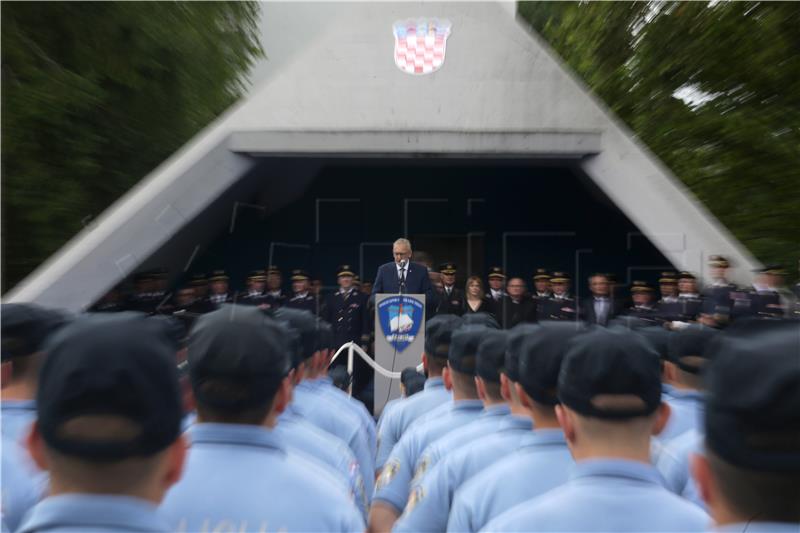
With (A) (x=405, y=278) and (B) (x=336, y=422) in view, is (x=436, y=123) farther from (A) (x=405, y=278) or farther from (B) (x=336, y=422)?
(B) (x=336, y=422)

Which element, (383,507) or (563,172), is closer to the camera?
(383,507)

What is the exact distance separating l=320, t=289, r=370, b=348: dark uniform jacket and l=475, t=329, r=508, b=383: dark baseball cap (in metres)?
7.24

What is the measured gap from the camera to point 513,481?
246cm

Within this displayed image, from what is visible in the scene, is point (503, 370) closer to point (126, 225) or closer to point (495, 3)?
point (126, 225)

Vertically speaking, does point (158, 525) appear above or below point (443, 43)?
below

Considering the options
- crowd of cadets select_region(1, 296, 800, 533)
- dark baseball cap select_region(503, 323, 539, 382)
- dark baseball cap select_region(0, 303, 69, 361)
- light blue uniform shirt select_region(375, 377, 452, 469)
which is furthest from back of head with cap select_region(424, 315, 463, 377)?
dark baseball cap select_region(0, 303, 69, 361)

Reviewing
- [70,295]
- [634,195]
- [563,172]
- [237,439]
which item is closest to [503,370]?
[237,439]

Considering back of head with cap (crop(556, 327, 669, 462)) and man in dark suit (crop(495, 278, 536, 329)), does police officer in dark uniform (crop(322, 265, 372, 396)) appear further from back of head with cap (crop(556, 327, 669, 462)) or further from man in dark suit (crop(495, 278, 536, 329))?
back of head with cap (crop(556, 327, 669, 462))

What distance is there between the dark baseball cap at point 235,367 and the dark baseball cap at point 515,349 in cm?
88

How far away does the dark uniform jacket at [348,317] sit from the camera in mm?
10727

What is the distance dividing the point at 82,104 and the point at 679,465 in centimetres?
1204

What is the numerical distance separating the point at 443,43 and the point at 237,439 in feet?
31.6

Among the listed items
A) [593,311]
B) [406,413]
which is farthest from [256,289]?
[406,413]

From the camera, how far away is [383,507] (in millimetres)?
3383
